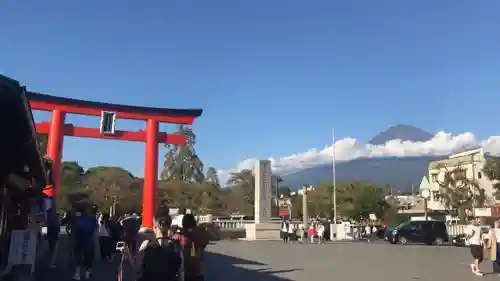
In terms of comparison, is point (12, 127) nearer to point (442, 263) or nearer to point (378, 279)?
→ point (378, 279)

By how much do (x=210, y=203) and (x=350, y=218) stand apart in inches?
620

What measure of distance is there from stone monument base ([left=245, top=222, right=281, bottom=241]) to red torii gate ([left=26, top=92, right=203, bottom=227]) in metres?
9.38

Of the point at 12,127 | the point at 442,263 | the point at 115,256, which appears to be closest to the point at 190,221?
the point at 12,127

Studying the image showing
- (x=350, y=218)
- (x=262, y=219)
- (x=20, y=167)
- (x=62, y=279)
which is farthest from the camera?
(x=350, y=218)

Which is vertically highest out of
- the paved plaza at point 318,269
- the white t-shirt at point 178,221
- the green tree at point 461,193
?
the green tree at point 461,193

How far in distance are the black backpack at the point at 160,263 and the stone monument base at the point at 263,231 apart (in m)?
29.7

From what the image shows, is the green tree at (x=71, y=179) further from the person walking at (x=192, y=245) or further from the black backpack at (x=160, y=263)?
the black backpack at (x=160, y=263)

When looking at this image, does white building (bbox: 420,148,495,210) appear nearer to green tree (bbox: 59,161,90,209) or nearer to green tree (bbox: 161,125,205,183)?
green tree (bbox: 161,125,205,183)

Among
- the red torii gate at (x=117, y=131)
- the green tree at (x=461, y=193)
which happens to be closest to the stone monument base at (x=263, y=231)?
the red torii gate at (x=117, y=131)

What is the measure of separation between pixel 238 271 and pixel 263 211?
22197 mm

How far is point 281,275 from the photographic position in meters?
13.1

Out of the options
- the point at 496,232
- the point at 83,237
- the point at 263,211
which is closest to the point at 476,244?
the point at 496,232

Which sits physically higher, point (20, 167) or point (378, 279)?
point (20, 167)

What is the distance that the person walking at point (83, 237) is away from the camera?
10.8 m
